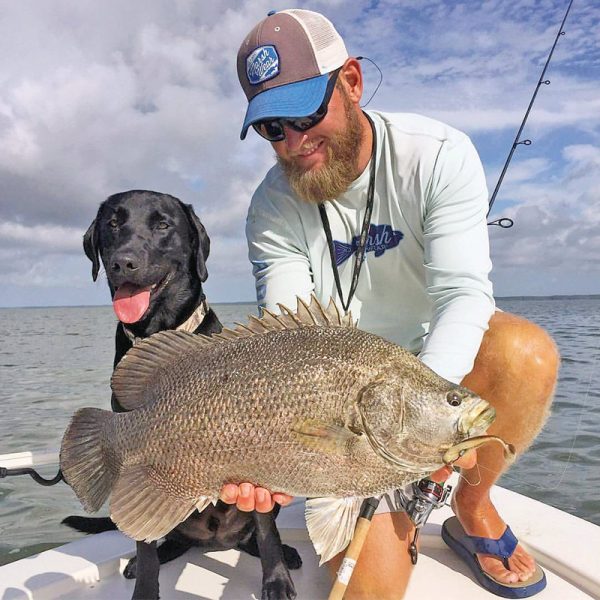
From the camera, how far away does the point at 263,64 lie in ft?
9.70

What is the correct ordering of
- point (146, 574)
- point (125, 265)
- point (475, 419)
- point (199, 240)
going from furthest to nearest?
point (199, 240) → point (125, 265) → point (146, 574) → point (475, 419)

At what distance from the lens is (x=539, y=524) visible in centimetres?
326

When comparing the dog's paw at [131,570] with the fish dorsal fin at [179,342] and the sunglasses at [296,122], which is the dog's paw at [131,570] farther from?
the sunglasses at [296,122]

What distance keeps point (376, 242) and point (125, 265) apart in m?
1.40

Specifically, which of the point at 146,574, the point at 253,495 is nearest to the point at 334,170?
the point at 253,495

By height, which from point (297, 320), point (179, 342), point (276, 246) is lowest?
point (179, 342)

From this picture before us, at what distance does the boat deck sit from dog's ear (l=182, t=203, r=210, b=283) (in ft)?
5.22

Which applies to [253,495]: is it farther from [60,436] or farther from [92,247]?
[60,436]

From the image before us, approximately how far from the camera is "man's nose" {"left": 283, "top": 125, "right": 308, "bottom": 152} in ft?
10.1

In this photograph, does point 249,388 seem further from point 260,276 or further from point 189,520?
point 260,276

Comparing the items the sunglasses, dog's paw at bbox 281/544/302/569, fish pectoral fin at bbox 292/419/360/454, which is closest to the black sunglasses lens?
the sunglasses

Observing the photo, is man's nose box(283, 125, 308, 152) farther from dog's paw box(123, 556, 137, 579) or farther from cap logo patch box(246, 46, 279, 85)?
dog's paw box(123, 556, 137, 579)

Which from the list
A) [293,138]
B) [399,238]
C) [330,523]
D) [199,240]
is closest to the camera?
[330,523]

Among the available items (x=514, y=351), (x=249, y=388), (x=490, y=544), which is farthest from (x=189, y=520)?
(x=514, y=351)
